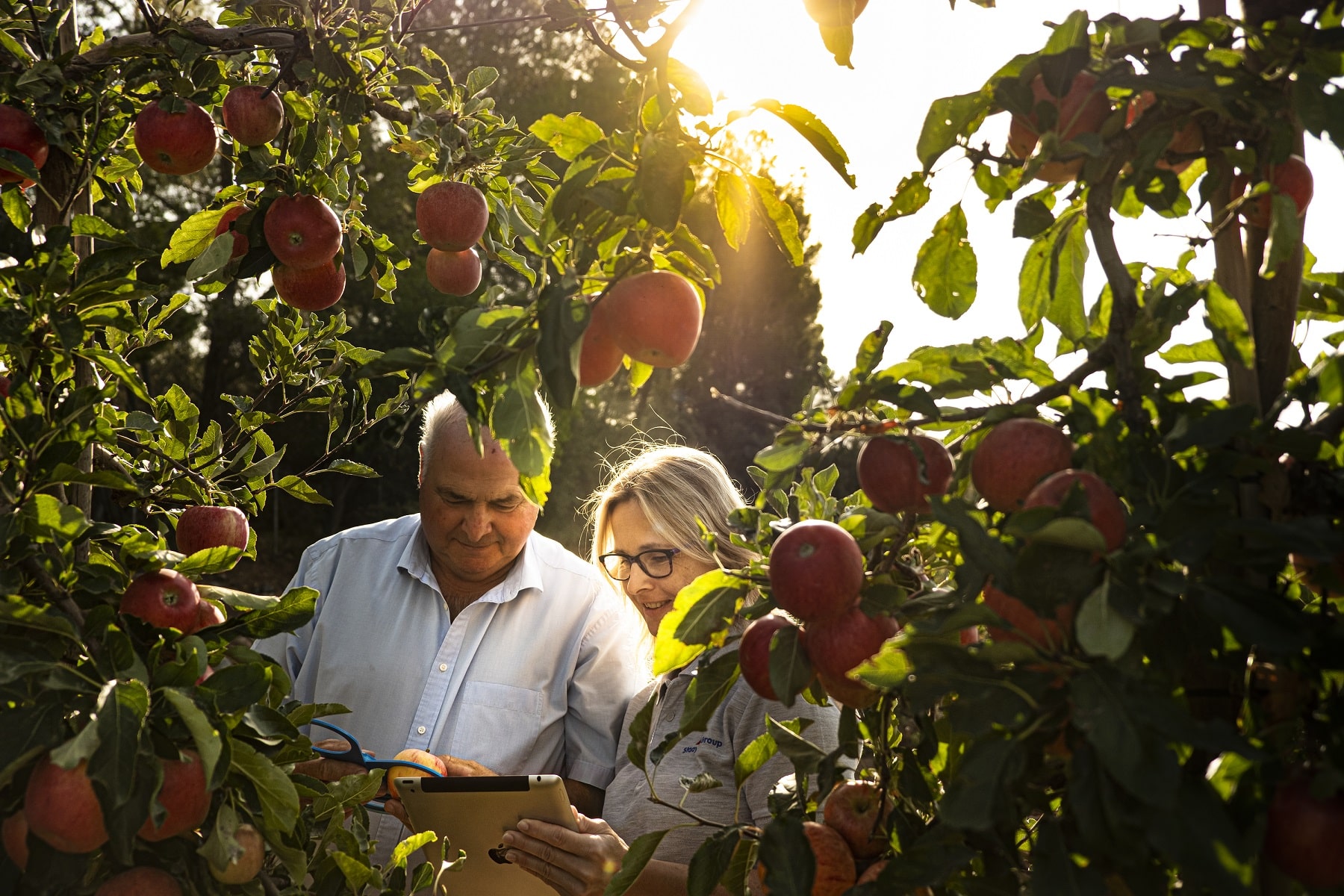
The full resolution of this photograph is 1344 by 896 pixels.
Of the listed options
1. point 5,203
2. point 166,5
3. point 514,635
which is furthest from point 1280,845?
point 514,635

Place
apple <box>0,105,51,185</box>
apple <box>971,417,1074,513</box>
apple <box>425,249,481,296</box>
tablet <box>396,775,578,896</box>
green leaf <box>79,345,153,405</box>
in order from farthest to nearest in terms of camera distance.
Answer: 1. tablet <box>396,775,578,896</box>
2. apple <box>425,249,481,296</box>
3. apple <box>0,105,51,185</box>
4. green leaf <box>79,345,153,405</box>
5. apple <box>971,417,1074,513</box>

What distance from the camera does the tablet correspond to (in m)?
2.23

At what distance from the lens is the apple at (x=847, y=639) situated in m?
1.17

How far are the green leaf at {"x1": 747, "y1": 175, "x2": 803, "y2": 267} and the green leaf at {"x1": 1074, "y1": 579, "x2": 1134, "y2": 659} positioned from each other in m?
0.60

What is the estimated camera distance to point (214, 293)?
1.91 metres

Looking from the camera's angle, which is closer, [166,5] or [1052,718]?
[1052,718]

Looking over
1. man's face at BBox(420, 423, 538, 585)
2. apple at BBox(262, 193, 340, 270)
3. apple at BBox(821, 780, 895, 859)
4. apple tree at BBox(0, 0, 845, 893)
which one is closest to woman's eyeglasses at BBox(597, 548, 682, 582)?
man's face at BBox(420, 423, 538, 585)

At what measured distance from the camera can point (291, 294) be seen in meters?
1.96

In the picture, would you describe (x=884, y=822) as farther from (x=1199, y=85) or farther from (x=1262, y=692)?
(x=1199, y=85)

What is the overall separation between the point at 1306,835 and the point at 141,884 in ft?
3.81

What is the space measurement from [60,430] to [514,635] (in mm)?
2106

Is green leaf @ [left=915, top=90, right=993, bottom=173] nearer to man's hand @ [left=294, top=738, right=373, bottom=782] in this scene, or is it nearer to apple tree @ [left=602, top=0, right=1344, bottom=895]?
apple tree @ [left=602, top=0, right=1344, bottom=895]

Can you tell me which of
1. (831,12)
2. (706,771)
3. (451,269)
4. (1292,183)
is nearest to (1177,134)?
(1292,183)

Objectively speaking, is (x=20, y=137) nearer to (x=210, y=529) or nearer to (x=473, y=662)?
(x=210, y=529)
